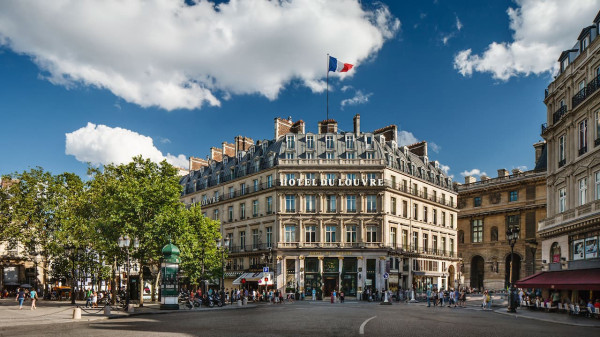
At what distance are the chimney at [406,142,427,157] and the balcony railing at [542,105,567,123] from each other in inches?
1345

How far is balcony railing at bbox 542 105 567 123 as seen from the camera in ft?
128

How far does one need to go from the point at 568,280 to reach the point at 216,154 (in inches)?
2288

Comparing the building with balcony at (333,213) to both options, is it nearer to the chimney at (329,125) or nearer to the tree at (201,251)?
the chimney at (329,125)

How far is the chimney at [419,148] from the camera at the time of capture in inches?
2968

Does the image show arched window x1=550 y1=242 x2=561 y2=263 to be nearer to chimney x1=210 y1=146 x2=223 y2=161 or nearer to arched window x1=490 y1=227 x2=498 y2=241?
arched window x1=490 y1=227 x2=498 y2=241

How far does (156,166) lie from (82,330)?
25.8 metres

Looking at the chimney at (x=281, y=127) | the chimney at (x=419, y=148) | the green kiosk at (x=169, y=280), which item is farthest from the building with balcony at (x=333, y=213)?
the green kiosk at (x=169, y=280)

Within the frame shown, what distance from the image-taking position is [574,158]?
121 ft

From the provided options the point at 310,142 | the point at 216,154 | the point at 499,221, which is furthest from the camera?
the point at 216,154

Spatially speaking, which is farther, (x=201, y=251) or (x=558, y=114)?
(x=201, y=251)

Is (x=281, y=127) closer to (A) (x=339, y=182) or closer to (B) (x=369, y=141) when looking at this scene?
(B) (x=369, y=141)

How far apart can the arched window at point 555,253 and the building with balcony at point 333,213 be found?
71.5 feet

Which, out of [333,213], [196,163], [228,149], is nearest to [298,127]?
[333,213]

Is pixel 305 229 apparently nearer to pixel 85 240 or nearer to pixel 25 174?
pixel 85 240
